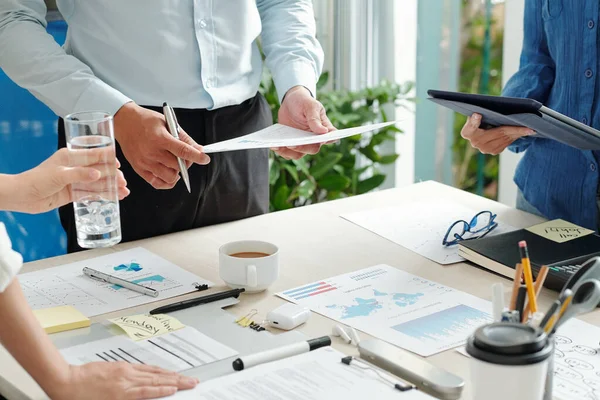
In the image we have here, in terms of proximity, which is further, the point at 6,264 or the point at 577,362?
the point at 577,362

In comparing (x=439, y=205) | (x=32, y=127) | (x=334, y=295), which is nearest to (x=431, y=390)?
(x=334, y=295)

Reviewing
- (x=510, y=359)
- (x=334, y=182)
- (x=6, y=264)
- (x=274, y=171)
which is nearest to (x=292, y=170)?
(x=274, y=171)

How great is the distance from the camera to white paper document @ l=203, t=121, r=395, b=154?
1566mm

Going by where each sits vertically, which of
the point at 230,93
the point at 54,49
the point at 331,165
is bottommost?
the point at 331,165

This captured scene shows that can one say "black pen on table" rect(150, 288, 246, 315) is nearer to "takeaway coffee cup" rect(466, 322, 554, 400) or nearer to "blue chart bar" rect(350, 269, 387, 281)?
"blue chart bar" rect(350, 269, 387, 281)

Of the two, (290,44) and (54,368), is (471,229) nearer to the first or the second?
(290,44)

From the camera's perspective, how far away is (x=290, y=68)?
1991 millimetres

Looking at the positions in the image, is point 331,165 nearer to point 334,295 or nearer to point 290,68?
point 290,68

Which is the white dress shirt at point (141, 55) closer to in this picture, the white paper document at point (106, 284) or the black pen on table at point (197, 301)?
the white paper document at point (106, 284)

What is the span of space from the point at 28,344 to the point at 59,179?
287 mm

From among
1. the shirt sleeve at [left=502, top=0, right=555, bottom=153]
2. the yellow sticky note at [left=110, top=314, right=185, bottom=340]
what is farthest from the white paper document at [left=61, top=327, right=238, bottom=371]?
the shirt sleeve at [left=502, top=0, right=555, bottom=153]

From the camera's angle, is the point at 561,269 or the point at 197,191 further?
the point at 197,191

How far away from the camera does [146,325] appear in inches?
51.5

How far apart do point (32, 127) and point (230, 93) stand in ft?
2.27
